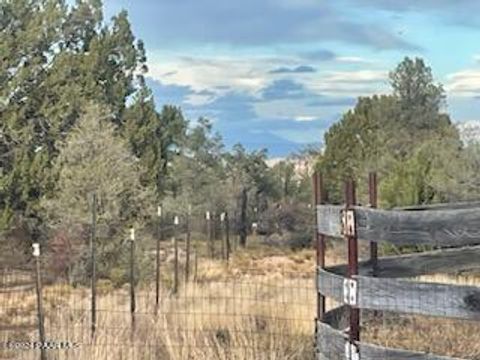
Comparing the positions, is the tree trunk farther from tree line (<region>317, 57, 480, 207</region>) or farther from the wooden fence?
the wooden fence

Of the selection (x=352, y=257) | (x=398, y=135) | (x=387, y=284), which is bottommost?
(x=387, y=284)

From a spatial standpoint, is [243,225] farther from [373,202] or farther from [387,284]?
[387,284]

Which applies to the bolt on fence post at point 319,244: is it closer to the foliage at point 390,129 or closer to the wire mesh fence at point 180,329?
the wire mesh fence at point 180,329

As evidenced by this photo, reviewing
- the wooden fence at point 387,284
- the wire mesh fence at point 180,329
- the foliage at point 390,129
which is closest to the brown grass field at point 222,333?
the wire mesh fence at point 180,329

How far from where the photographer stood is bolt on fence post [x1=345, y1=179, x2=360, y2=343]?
5719mm

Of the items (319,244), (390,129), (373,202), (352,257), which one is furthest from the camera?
(390,129)

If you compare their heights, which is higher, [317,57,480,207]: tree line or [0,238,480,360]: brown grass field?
[317,57,480,207]: tree line

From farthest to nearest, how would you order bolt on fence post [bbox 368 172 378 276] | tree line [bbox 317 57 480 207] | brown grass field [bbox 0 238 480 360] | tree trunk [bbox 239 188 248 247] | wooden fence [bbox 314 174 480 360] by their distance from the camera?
tree trunk [bbox 239 188 248 247] → tree line [bbox 317 57 480 207] → brown grass field [bbox 0 238 480 360] → bolt on fence post [bbox 368 172 378 276] → wooden fence [bbox 314 174 480 360]

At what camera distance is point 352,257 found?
230 inches

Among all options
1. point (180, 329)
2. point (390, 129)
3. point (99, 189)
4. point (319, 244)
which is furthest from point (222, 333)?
point (390, 129)

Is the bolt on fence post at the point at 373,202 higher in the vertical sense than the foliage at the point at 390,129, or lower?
lower

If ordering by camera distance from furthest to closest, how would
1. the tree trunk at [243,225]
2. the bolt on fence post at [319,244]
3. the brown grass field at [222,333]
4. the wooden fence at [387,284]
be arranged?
1. the tree trunk at [243,225]
2. the brown grass field at [222,333]
3. the bolt on fence post at [319,244]
4. the wooden fence at [387,284]

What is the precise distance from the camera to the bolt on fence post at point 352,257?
18.8ft

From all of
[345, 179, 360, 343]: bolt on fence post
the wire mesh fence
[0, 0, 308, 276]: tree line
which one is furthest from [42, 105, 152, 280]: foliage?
[345, 179, 360, 343]: bolt on fence post
